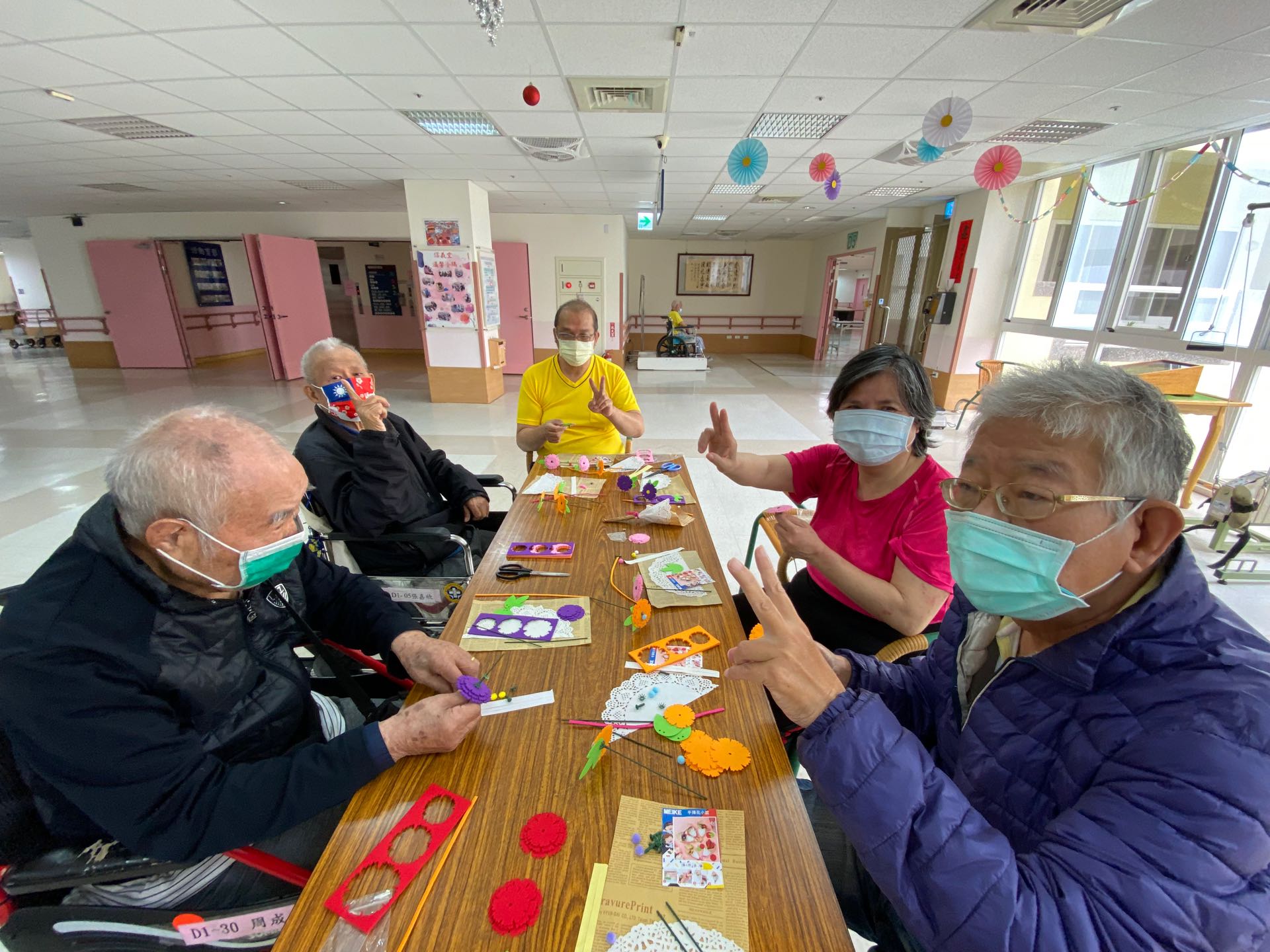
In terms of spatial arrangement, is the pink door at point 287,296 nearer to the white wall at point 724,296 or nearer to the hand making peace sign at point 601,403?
the white wall at point 724,296

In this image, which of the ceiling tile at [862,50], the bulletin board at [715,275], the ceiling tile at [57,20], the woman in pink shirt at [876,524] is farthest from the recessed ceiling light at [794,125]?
the bulletin board at [715,275]

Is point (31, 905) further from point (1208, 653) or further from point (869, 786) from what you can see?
point (1208, 653)

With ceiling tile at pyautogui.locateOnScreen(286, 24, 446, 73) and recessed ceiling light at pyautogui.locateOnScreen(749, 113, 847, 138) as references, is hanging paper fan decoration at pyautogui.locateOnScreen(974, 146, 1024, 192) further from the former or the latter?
ceiling tile at pyautogui.locateOnScreen(286, 24, 446, 73)

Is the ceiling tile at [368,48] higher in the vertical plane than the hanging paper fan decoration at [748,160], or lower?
higher

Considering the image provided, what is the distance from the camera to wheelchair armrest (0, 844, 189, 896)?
80 centimetres

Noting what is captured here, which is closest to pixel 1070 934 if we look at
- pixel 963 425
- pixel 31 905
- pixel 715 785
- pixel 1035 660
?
pixel 1035 660

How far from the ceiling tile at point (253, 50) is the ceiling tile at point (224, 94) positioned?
275mm

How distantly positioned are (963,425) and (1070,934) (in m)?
6.86

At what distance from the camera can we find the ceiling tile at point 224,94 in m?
3.55

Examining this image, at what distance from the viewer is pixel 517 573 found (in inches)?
57.1

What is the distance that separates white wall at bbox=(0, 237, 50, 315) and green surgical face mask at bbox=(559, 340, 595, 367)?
1885 centimetres

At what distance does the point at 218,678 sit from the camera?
94 centimetres

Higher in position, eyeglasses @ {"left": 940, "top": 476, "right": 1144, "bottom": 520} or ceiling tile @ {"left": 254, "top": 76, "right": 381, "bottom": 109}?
ceiling tile @ {"left": 254, "top": 76, "right": 381, "bottom": 109}

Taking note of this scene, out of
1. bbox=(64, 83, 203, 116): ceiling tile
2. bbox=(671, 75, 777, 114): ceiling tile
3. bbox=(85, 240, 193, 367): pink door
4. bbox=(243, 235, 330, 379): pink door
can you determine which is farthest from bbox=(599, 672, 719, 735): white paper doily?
bbox=(85, 240, 193, 367): pink door
